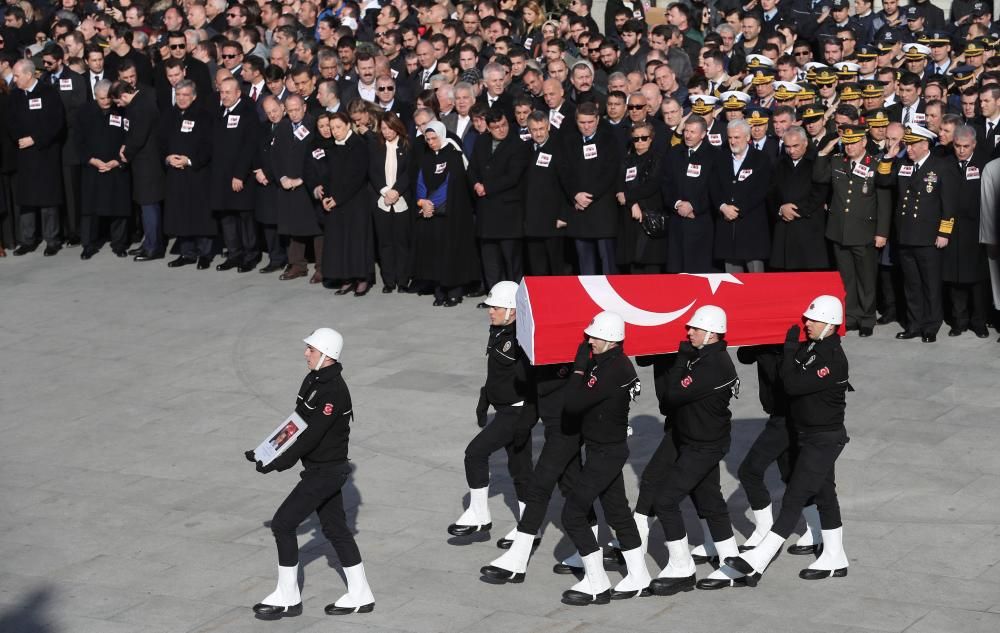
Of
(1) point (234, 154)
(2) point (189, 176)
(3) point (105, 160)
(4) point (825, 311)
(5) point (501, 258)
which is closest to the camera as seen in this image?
(4) point (825, 311)

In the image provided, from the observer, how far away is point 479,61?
760 inches

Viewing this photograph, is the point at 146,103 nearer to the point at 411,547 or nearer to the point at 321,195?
the point at 321,195

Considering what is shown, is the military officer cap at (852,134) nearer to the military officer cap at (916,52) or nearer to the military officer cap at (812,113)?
the military officer cap at (812,113)

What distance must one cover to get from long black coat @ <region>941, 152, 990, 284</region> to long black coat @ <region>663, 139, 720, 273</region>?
2.17 metres

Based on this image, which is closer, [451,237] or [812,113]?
[812,113]

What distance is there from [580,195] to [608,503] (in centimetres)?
640

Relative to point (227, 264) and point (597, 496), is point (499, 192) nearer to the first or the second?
point (227, 264)

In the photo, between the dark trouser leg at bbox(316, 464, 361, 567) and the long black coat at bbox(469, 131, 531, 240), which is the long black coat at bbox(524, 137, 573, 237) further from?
the dark trouser leg at bbox(316, 464, 361, 567)

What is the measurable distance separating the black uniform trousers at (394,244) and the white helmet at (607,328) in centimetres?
751

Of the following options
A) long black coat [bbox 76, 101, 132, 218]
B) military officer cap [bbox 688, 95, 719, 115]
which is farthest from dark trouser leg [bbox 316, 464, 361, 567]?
long black coat [bbox 76, 101, 132, 218]

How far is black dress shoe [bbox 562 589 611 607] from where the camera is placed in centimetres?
1021

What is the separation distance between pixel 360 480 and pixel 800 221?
17.8 ft

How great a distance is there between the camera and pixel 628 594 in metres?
10.4

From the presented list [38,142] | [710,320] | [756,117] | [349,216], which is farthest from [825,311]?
[38,142]
